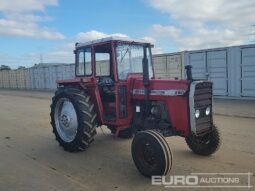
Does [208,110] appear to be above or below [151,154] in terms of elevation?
above

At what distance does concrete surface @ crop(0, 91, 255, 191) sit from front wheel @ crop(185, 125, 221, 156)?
15cm

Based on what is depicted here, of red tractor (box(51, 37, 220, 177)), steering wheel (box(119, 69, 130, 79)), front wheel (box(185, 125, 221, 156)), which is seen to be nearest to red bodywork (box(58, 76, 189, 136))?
red tractor (box(51, 37, 220, 177))

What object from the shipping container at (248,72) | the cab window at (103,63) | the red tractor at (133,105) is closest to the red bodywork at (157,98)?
the red tractor at (133,105)

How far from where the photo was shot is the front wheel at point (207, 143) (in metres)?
6.85

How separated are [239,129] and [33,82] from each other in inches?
1276

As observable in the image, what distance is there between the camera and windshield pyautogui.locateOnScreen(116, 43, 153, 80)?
23.8 ft

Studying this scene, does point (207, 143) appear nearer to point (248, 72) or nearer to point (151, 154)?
point (151, 154)

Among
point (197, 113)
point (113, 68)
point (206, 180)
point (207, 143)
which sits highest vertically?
point (113, 68)

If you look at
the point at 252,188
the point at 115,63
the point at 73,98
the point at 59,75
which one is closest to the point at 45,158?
the point at 73,98

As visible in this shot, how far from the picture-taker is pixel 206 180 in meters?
5.53

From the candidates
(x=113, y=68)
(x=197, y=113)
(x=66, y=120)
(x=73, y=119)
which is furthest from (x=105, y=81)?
(x=197, y=113)

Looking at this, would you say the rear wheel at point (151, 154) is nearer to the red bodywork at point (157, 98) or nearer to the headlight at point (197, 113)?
the red bodywork at point (157, 98)

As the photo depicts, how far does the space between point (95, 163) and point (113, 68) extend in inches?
74.0

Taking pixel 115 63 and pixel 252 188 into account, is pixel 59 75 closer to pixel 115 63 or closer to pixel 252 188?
pixel 115 63
